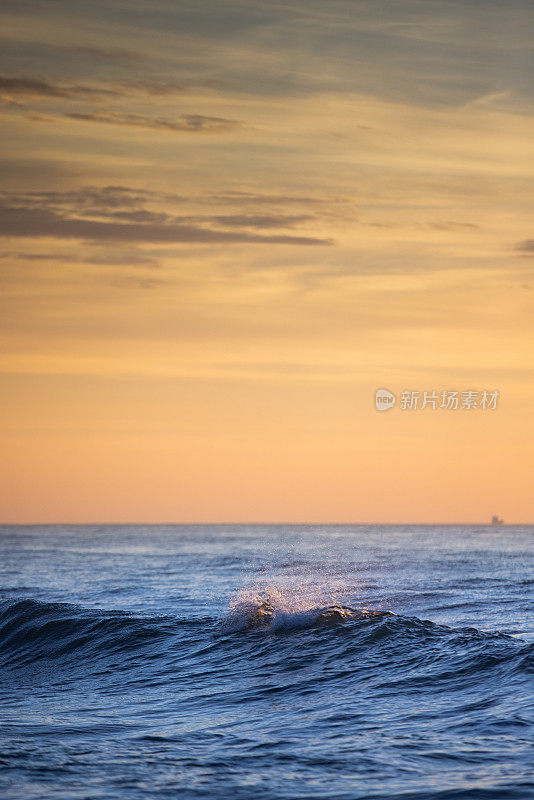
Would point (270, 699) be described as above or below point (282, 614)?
below

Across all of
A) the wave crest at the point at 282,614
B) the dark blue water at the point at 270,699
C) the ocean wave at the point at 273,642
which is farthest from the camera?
the wave crest at the point at 282,614

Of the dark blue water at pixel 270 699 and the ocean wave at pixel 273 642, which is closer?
the dark blue water at pixel 270 699

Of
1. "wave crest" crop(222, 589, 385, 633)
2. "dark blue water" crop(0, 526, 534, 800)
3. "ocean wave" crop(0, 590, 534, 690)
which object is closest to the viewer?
"dark blue water" crop(0, 526, 534, 800)

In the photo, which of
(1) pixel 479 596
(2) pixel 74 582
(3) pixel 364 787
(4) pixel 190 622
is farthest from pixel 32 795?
(2) pixel 74 582

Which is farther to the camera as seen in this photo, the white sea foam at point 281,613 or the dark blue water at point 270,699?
the white sea foam at point 281,613

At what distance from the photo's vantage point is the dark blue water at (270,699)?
9055 mm

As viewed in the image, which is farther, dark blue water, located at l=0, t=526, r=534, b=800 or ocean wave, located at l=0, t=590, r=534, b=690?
ocean wave, located at l=0, t=590, r=534, b=690

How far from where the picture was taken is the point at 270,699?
1342 cm

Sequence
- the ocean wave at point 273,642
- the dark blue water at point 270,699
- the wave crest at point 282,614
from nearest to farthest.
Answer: the dark blue water at point 270,699, the ocean wave at point 273,642, the wave crest at point 282,614

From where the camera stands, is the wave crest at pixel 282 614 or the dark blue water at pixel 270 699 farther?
the wave crest at pixel 282 614

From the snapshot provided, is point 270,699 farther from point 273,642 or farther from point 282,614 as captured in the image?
point 282,614

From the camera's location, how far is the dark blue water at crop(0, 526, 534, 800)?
905 centimetres

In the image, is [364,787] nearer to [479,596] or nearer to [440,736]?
[440,736]

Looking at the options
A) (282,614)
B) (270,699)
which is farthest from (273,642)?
(270,699)
